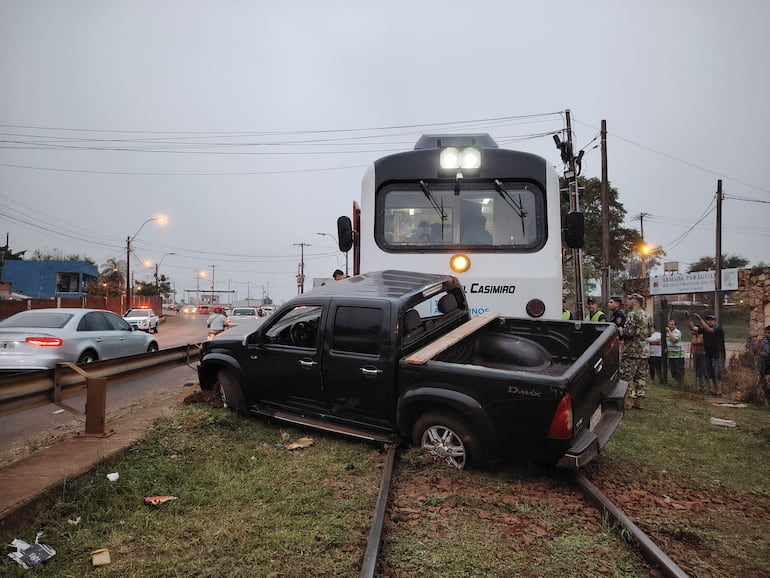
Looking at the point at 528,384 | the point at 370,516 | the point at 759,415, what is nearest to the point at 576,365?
the point at 528,384

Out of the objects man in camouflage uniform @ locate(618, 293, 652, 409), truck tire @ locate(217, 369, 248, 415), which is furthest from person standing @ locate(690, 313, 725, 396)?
truck tire @ locate(217, 369, 248, 415)

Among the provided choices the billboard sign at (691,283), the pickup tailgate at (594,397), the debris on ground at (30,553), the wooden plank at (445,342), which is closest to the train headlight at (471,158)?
the wooden plank at (445,342)

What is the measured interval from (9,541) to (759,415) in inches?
367

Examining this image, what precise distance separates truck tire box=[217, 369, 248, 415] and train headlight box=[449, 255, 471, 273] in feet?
10.0

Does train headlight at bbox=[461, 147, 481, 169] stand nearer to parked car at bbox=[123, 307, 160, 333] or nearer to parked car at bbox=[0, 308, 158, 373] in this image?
parked car at bbox=[0, 308, 158, 373]

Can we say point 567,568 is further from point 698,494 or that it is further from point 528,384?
point 698,494

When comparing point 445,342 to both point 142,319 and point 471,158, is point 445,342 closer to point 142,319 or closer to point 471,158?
point 471,158

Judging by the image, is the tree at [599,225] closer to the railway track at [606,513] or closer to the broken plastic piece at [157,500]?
the railway track at [606,513]

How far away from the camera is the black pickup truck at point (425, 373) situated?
380 centimetres

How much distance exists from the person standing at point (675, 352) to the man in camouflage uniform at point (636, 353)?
10.4ft

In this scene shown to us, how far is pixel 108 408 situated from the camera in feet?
24.7

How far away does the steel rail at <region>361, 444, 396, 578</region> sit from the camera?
8.60 ft

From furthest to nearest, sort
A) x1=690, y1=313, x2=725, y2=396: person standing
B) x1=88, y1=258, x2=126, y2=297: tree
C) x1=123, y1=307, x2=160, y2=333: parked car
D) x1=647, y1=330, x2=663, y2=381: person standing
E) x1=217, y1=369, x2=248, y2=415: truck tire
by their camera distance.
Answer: x1=88, y1=258, x2=126, y2=297: tree
x1=123, y1=307, x2=160, y2=333: parked car
x1=647, y1=330, x2=663, y2=381: person standing
x1=690, y1=313, x2=725, y2=396: person standing
x1=217, y1=369, x2=248, y2=415: truck tire

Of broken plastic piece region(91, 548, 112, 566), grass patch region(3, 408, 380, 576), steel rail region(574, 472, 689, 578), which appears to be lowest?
broken plastic piece region(91, 548, 112, 566)
